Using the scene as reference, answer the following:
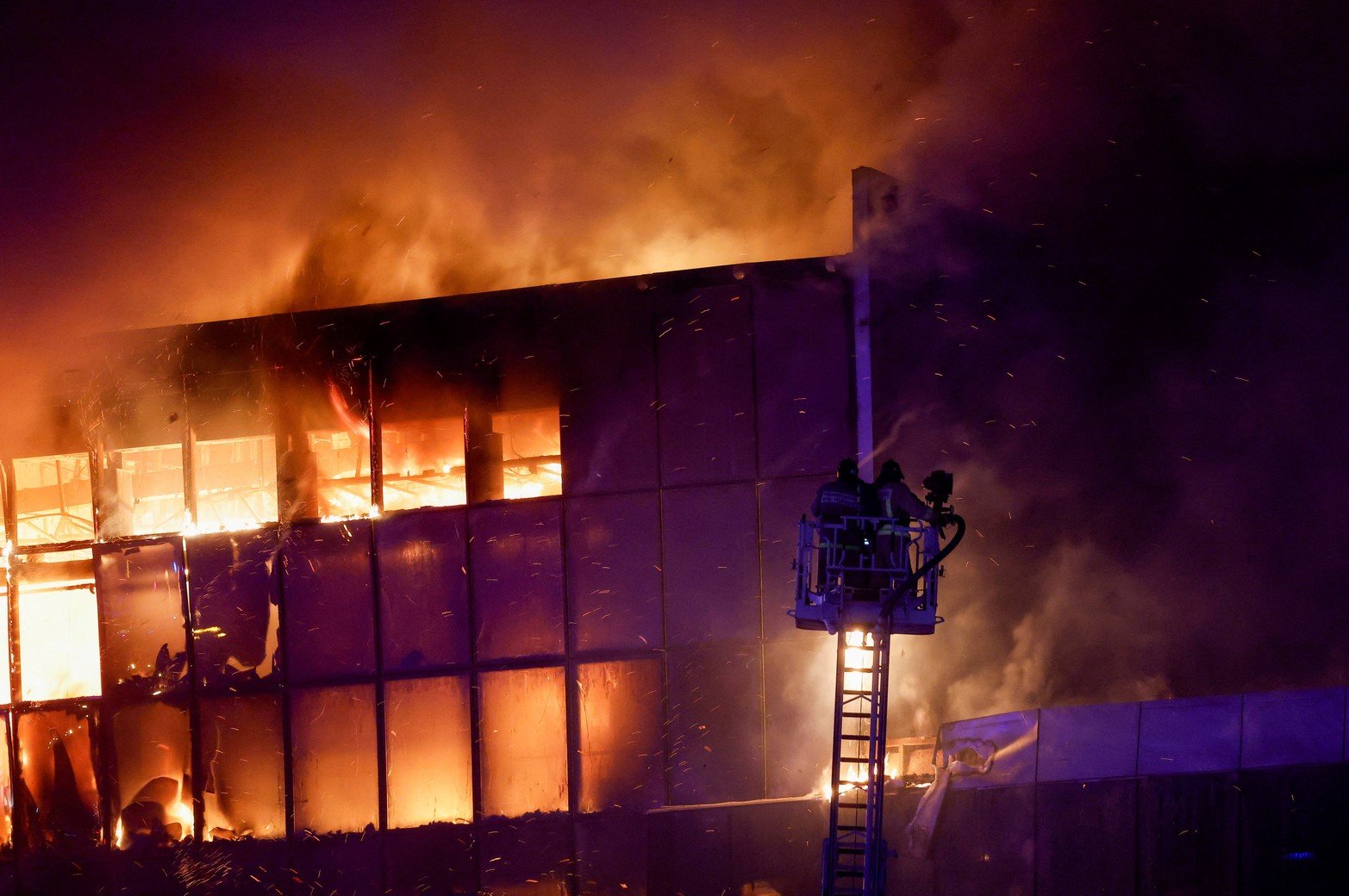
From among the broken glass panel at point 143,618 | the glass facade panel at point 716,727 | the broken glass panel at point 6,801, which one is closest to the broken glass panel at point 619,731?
the glass facade panel at point 716,727

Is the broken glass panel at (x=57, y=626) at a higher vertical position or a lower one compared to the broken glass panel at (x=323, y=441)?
lower

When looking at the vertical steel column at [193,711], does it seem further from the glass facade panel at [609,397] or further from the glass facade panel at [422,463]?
the glass facade panel at [609,397]

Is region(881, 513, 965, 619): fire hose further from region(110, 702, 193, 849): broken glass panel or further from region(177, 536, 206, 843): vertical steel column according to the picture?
region(110, 702, 193, 849): broken glass panel

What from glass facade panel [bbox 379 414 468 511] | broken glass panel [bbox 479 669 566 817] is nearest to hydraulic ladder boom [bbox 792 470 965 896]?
broken glass panel [bbox 479 669 566 817]

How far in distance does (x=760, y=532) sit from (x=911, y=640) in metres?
1.69

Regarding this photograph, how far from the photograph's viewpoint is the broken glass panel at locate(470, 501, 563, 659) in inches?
277

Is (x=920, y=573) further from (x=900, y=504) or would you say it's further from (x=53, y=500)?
(x=53, y=500)

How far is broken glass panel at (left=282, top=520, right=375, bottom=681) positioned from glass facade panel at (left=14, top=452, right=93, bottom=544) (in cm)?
208

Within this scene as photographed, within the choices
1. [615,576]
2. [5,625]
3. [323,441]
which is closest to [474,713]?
[615,576]

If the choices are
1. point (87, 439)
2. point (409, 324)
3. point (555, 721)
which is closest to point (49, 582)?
point (87, 439)

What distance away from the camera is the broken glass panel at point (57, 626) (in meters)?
7.13

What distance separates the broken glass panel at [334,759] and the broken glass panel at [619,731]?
6.75ft

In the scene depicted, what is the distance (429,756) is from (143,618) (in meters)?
3.08

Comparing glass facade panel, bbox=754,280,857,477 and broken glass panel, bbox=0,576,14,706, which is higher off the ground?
glass facade panel, bbox=754,280,857,477
